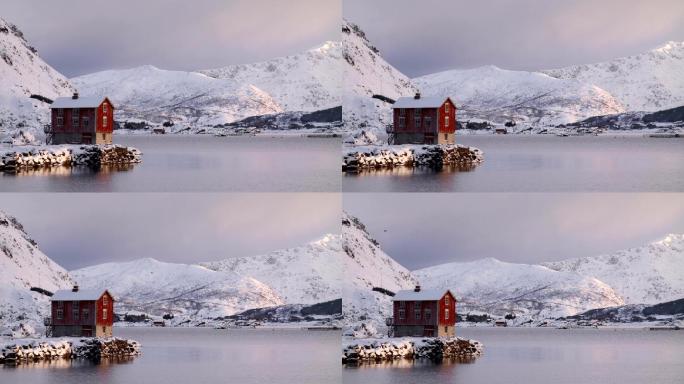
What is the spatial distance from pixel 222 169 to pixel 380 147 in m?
17.3

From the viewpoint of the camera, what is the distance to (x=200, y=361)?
110875mm

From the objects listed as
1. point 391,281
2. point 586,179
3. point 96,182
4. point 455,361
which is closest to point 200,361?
point 96,182

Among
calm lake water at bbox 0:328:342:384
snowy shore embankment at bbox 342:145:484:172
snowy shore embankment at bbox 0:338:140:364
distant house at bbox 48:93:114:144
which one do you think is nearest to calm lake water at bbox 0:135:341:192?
snowy shore embankment at bbox 342:145:484:172

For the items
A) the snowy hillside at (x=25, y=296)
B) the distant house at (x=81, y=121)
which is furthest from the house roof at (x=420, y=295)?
the snowy hillside at (x=25, y=296)

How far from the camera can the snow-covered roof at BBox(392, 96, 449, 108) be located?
374ft

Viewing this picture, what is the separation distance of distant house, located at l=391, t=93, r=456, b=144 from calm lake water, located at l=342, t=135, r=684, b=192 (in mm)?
3994

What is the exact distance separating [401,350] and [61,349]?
20695 millimetres

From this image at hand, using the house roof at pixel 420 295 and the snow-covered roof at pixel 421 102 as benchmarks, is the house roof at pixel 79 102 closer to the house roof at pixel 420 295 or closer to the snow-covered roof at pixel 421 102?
→ the snow-covered roof at pixel 421 102

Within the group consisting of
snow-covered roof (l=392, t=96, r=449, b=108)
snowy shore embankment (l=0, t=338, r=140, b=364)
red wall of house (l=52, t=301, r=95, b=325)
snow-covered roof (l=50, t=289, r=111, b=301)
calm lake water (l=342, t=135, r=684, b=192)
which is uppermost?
snow-covered roof (l=392, t=96, r=449, b=108)

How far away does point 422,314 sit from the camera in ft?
328

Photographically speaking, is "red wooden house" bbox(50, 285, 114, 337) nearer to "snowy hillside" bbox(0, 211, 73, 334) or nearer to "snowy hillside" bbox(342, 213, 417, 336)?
"snowy hillside" bbox(342, 213, 417, 336)

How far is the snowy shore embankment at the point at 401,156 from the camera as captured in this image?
109 meters

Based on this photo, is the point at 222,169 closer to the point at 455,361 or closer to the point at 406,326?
the point at 406,326

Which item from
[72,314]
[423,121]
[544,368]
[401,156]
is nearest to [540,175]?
[423,121]
